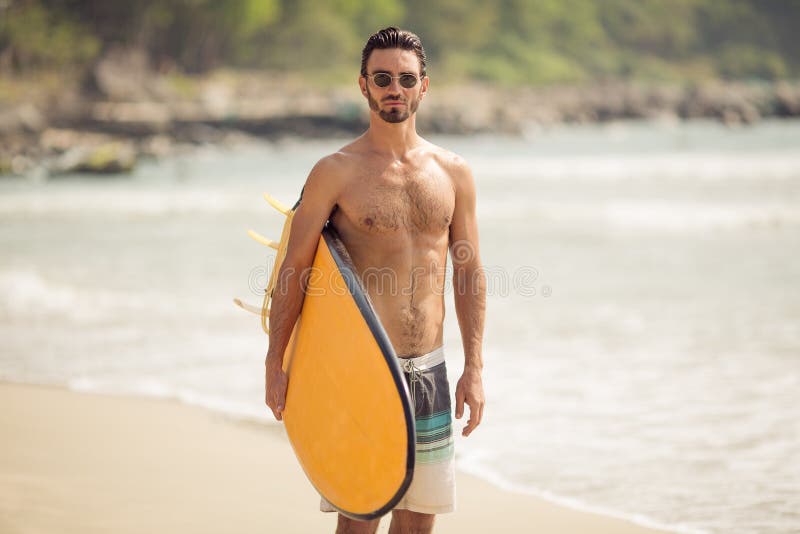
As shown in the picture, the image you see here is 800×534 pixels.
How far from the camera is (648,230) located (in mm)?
13711

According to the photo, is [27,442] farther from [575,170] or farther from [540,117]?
[540,117]

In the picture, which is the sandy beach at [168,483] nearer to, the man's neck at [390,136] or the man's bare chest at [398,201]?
the man's bare chest at [398,201]

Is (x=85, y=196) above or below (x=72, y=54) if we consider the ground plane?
below

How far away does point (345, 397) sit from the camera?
8.11 ft

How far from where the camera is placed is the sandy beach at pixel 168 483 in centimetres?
370

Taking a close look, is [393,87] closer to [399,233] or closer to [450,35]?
A: [399,233]

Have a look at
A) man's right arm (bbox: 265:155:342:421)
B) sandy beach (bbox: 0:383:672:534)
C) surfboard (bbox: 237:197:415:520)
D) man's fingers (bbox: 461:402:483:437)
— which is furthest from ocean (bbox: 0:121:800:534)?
man's right arm (bbox: 265:155:342:421)

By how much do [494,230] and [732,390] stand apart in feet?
27.4

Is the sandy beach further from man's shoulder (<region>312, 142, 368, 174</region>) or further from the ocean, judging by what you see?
man's shoulder (<region>312, 142, 368, 174</region>)

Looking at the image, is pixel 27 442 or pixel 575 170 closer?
pixel 27 442

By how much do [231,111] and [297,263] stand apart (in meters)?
45.9

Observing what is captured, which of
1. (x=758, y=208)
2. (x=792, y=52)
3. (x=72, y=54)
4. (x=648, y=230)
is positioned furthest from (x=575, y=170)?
(x=792, y=52)

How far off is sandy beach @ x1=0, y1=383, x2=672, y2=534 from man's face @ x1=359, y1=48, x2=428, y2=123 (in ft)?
6.04

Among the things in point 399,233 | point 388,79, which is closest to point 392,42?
point 388,79
